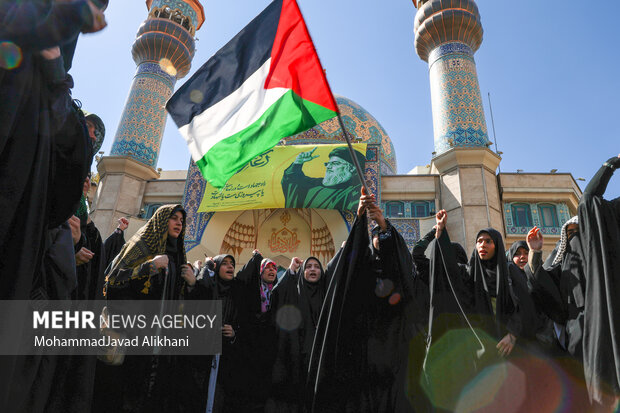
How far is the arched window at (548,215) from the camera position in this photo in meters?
8.98

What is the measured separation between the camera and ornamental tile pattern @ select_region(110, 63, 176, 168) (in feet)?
34.9

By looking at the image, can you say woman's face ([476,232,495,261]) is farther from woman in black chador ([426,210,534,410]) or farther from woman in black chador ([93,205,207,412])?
woman in black chador ([93,205,207,412])

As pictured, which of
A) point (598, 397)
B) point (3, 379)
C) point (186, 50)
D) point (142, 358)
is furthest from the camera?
point (186, 50)

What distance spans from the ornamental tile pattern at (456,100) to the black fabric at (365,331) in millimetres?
7919

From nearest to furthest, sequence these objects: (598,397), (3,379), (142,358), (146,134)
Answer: (3,379)
(598,397)
(142,358)
(146,134)

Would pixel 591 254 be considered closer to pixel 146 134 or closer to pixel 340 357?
pixel 340 357

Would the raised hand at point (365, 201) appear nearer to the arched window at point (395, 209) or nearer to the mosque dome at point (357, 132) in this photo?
the arched window at point (395, 209)

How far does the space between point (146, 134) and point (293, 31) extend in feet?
31.0

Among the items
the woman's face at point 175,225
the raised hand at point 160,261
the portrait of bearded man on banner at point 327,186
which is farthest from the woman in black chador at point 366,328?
the portrait of bearded man on banner at point 327,186

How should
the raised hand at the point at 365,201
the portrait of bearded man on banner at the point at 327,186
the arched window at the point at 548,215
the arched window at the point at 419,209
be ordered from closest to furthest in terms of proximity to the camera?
1. the raised hand at the point at 365,201
2. the arched window at the point at 548,215
3. the portrait of bearded man on banner at the point at 327,186
4. the arched window at the point at 419,209

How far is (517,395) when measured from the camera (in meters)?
2.26

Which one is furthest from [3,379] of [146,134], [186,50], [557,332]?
[186,50]

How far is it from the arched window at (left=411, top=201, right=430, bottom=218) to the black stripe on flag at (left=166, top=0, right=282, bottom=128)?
7426 millimetres

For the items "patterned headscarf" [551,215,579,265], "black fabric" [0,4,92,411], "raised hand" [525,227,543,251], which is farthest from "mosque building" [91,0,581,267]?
"black fabric" [0,4,92,411]
